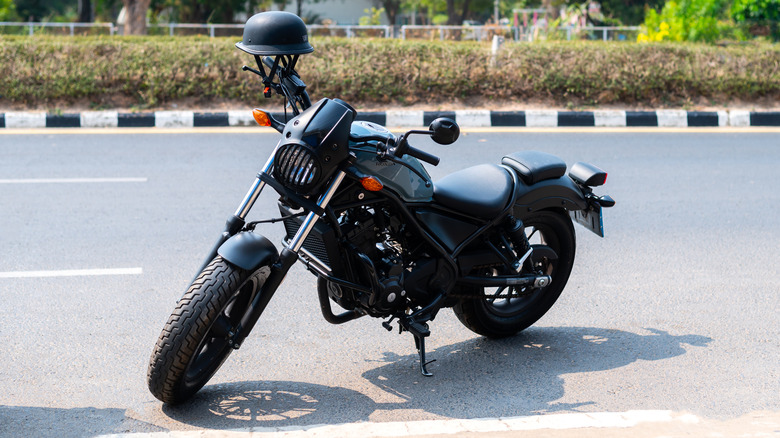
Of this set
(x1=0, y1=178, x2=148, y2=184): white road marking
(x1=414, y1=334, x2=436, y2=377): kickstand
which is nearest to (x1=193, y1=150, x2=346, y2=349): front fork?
(x1=414, y1=334, x2=436, y2=377): kickstand

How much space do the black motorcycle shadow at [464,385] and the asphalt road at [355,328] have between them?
11 mm

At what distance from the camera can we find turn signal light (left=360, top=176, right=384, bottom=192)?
313 cm

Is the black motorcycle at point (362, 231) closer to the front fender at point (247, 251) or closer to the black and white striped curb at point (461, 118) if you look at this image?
the front fender at point (247, 251)

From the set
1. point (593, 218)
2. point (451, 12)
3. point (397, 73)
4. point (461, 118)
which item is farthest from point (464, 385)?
point (451, 12)

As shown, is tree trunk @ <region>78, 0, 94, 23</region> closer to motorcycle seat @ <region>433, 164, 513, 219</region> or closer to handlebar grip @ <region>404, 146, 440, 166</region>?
motorcycle seat @ <region>433, 164, 513, 219</region>

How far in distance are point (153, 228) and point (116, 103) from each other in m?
5.14

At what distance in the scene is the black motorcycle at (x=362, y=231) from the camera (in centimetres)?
308

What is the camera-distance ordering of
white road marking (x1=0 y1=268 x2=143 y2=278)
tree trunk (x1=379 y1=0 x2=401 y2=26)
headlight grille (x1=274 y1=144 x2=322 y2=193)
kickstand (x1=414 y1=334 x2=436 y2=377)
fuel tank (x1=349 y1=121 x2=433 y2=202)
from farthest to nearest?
1. tree trunk (x1=379 y1=0 x2=401 y2=26)
2. white road marking (x1=0 y1=268 x2=143 y2=278)
3. kickstand (x1=414 y1=334 x2=436 y2=377)
4. fuel tank (x1=349 y1=121 x2=433 y2=202)
5. headlight grille (x1=274 y1=144 x2=322 y2=193)

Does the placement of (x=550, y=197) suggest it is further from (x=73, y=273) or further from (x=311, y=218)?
(x=73, y=273)

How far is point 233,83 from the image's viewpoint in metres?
10.6

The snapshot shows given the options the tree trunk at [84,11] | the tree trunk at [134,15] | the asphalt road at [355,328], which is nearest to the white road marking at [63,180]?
the asphalt road at [355,328]

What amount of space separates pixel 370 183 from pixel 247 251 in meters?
0.51

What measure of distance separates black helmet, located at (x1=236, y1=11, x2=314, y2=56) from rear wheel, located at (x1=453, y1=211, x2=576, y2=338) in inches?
54.5

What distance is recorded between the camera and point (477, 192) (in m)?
3.66
